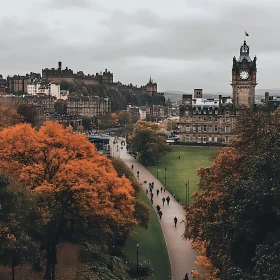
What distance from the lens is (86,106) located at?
449 ft

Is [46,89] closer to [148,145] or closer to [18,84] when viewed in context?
[18,84]

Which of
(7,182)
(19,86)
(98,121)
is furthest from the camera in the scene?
(19,86)

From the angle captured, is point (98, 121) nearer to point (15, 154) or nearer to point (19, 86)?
point (19, 86)

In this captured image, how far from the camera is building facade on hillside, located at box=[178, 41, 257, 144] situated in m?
87.3

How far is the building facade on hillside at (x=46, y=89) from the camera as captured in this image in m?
142

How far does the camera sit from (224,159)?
25.9 m

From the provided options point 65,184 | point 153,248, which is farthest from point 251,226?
point 153,248

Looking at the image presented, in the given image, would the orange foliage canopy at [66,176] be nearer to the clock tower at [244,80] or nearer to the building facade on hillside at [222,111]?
the building facade on hillside at [222,111]

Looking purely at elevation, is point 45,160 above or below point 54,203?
above

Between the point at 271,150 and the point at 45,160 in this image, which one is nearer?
the point at 271,150

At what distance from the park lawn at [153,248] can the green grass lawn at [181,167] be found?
9.97 m

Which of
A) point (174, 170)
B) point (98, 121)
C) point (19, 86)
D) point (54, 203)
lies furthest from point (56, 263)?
point (19, 86)

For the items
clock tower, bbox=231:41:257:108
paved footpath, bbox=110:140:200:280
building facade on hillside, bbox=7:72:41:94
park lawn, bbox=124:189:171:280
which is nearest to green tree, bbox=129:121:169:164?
paved footpath, bbox=110:140:200:280

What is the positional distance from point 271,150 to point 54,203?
11592mm
